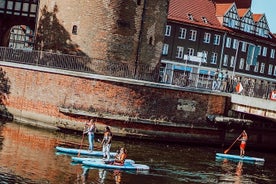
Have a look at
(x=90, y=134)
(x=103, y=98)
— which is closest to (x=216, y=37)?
(x=103, y=98)

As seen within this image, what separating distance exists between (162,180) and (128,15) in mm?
16208

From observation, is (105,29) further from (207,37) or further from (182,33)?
(207,37)

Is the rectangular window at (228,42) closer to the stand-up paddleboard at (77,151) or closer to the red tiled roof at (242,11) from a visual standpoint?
the red tiled roof at (242,11)

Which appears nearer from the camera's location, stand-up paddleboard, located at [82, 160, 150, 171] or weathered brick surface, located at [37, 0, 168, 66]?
stand-up paddleboard, located at [82, 160, 150, 171]

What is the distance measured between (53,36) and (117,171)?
1562cm

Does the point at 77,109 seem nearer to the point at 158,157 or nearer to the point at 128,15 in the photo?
the point at 158,157

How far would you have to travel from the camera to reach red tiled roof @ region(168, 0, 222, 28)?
53906 mm

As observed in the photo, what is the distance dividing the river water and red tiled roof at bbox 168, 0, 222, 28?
26639 mm

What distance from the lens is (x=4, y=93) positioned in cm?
2973

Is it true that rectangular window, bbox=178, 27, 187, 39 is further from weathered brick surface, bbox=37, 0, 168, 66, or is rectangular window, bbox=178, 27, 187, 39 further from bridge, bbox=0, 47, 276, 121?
bridge, bbox=0, 47, 276, 121

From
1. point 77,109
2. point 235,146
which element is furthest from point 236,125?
point 77,109

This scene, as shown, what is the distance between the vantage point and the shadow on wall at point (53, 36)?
3275cm

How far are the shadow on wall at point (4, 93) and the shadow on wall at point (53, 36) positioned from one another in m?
4.38

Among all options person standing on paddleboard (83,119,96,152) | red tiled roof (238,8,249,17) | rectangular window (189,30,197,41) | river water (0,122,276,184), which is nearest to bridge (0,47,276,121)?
river water (0,122,276,184)
